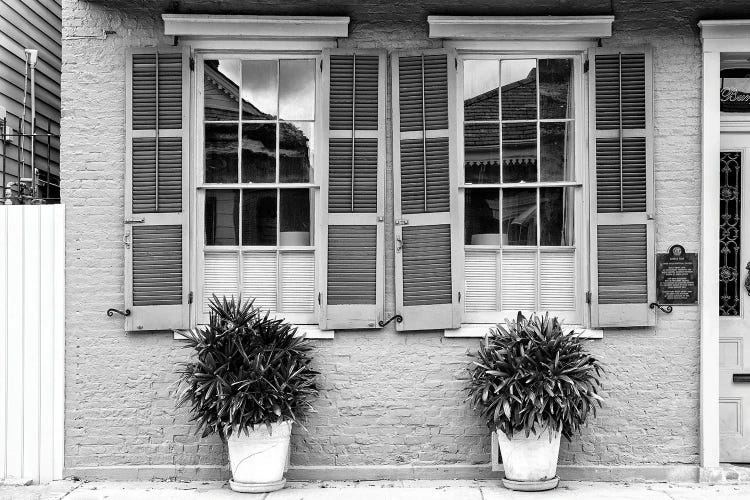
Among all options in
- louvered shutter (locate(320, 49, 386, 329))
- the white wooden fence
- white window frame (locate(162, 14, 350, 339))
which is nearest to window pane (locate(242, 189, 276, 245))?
white window frame (locate(162, 14, 350, 339))

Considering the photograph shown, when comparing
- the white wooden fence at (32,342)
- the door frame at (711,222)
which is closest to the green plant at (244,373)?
the white wooden fence at (32,342)

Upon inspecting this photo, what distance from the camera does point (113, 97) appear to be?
6.96 meters

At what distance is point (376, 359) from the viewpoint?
694 cm

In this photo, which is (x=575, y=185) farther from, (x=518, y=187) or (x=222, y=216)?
(x=222, y=216)

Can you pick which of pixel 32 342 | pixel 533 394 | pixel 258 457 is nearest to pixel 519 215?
pixel 533 394

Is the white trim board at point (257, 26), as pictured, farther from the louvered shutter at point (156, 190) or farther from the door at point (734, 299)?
the door at point (734, 299)

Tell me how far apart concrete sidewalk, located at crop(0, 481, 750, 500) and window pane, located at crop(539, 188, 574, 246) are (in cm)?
196

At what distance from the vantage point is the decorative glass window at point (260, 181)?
7.07 metres

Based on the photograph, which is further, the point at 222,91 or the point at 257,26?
the point at 222,91

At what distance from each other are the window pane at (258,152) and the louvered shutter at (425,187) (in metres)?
1.01

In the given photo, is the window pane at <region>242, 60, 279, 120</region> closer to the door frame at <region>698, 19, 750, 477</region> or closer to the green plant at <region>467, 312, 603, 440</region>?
the green plant at <region>467, 312, 603, 440</region>

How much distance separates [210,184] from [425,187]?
68.2 inches

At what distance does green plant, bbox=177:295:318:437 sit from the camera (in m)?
6.30

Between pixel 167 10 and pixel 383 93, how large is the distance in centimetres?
184
